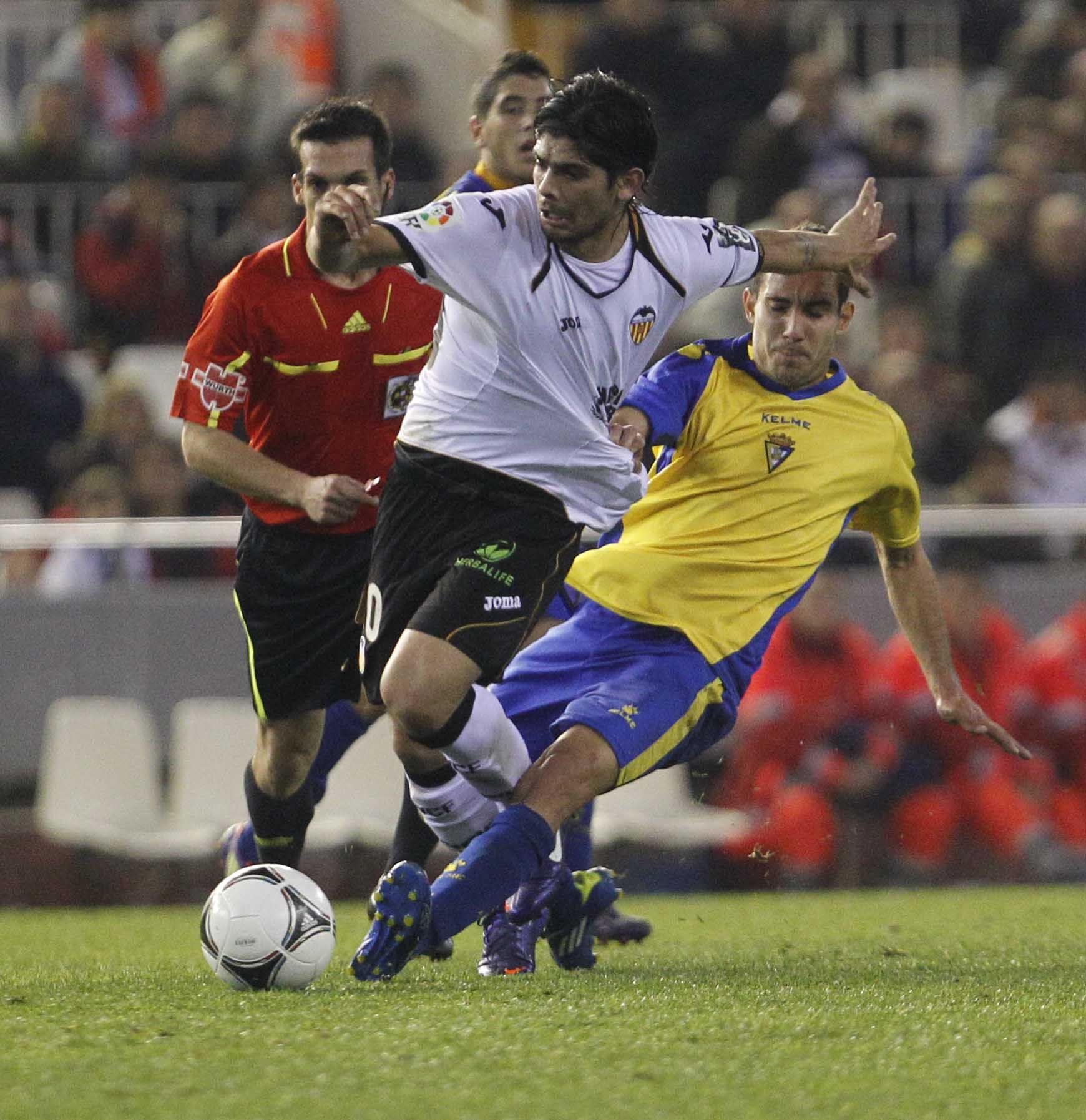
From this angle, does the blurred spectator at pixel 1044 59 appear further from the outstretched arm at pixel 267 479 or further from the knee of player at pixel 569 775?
the knee of player at pixel 569 775

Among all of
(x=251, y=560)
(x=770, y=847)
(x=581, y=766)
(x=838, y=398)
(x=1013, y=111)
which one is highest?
(x=1013, y=111)

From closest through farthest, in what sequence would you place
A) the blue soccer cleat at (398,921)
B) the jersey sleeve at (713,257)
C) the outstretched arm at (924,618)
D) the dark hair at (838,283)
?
1. the blue soccer cleat at (398,921)
2. the jersey sleeve at (713,257)
3. the dark hair at (838,283)
4. the outstretched arm at (924,618)

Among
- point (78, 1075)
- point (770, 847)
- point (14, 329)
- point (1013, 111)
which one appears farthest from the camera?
point (1013, 111)

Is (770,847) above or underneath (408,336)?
underneath

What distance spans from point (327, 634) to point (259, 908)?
138 centimetres

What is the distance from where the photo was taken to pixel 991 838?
965 centimetres

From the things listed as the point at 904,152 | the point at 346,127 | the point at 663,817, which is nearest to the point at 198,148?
the point at 904,152

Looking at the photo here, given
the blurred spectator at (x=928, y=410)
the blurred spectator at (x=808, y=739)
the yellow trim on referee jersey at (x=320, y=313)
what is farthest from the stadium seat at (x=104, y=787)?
the blurred spectator at (x=928, y=410)

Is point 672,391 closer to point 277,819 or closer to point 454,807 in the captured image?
point 454,807

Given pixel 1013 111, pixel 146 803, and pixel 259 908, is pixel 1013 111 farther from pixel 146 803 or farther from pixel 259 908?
pixel 259 908

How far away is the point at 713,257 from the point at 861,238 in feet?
1.52

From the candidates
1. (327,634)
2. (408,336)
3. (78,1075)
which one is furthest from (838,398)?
(78,1075)

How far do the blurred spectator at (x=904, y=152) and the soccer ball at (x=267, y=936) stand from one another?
9452mm

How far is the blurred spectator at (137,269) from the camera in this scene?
40.9 feet
